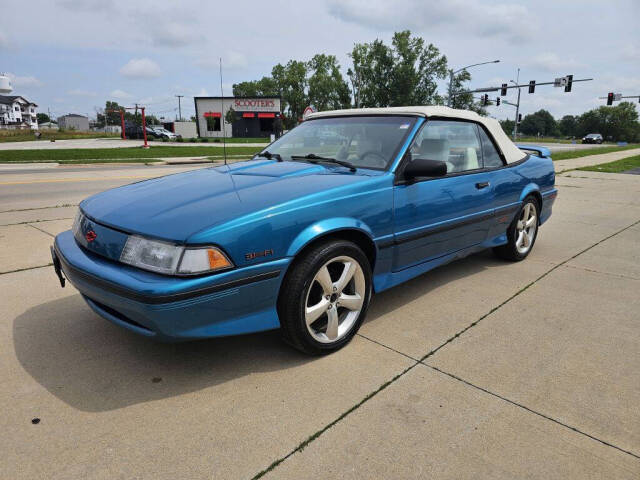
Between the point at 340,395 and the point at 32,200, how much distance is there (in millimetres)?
7929

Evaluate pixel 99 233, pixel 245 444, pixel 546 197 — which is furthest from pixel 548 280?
pixel 99 233

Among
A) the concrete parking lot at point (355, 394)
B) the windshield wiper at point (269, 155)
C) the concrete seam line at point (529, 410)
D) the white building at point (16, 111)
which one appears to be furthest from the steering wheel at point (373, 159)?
the white building at point (16, 111)

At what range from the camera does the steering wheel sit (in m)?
3.07

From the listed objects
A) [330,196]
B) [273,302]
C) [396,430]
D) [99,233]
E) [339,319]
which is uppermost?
[330,196]

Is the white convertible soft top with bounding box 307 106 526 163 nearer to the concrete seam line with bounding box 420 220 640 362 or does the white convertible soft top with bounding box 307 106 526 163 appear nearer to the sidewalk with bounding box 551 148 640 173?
the concrete seam line with bounding box 420 220 640 362

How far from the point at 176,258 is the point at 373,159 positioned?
1.61 m

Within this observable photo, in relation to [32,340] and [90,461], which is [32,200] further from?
[90,461]

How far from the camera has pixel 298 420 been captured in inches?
82.8

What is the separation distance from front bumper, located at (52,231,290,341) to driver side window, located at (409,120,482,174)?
5.07ft

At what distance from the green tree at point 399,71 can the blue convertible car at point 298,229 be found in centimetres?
6338

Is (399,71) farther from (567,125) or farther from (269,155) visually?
(567,125)

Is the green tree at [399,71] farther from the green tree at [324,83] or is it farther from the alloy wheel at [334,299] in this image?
the alloy wheel at [334,299]

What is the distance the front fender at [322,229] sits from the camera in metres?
2.39

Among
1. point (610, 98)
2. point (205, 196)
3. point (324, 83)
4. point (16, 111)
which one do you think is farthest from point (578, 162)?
point (16, 111)
